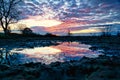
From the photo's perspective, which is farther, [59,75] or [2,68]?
[2,68]

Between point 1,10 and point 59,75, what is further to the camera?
point 1,10

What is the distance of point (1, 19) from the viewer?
59969mm

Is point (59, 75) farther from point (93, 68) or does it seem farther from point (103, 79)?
A: point (93, 68)

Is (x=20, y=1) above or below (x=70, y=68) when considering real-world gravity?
above

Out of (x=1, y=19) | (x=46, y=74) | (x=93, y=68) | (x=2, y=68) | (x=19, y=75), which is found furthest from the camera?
(x=1, y=19)

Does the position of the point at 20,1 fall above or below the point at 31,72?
above

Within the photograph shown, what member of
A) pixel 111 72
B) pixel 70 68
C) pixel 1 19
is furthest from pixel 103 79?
pixel 1 19

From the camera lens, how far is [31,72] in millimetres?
8492

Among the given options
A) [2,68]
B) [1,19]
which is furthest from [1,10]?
[2,68]

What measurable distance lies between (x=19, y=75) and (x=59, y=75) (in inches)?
48.6

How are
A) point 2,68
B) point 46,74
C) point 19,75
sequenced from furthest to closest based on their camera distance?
point 2,68
point 19,75
point 46,74

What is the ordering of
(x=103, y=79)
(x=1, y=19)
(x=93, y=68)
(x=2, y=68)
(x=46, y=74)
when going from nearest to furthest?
(x=103, y=79)
(x=46, y=74)
(x=93, y=68)
(x=2, y=68)
(x=1, y=19)

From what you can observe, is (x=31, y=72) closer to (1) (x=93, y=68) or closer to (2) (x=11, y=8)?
(1) (x=93, y=68)

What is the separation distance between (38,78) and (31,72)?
922 mm
